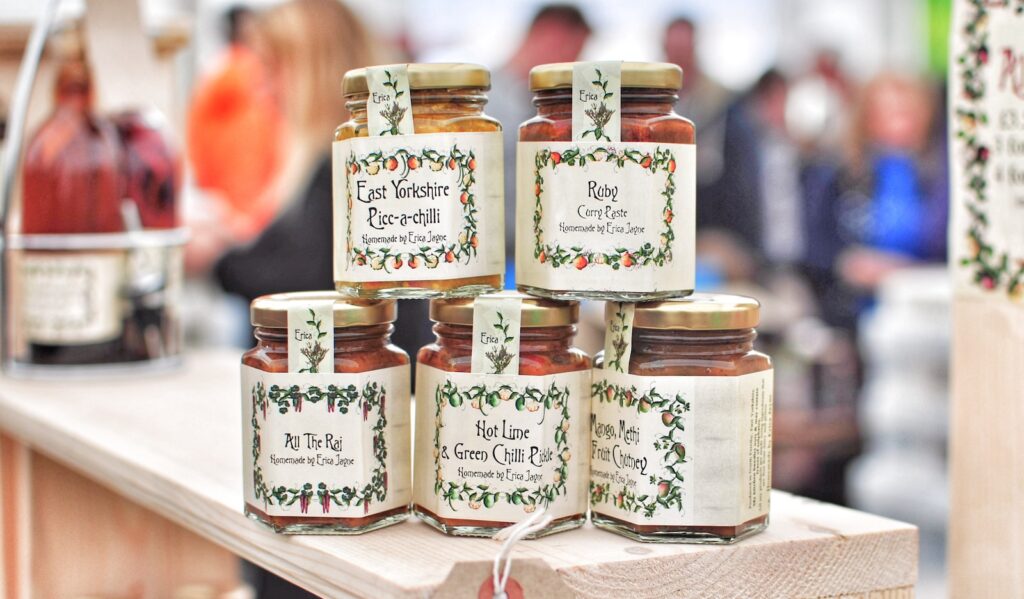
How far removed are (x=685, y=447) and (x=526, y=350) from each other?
0.14 metres

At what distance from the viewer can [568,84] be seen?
35.7 inches

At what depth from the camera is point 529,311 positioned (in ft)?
2.93

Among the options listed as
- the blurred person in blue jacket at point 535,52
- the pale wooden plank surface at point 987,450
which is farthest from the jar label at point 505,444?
the blurred person in blue jacket at point 535,52

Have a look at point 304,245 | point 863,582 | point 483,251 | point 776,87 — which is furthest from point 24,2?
point 776,87

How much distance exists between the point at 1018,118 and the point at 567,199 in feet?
1.97

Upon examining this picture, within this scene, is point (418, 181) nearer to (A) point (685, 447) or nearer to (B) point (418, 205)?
(B) point (418, 205)

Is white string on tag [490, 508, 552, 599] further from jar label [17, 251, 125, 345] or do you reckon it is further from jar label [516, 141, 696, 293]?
jar label [17, 251, 125, 345]

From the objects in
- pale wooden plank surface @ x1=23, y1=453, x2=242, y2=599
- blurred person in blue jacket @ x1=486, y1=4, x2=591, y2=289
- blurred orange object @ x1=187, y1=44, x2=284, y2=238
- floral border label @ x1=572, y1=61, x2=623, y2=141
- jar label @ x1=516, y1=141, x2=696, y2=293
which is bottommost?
pale wooden plank surface @ x1=23, y1=453, x2=242, y2=599

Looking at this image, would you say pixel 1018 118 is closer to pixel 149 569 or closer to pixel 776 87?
pixel 149 569

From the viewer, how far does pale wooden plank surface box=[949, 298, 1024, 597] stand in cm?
127

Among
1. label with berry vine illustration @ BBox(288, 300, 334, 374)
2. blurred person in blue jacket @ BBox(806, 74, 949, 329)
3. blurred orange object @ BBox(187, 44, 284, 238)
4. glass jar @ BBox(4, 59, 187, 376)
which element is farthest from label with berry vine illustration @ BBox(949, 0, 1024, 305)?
blurred person in blue jacket @ BBox(806, 74, 949, 329)

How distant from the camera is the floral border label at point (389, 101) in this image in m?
0.90

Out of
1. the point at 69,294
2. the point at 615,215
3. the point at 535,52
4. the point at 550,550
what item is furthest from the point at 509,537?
the point at 535,52

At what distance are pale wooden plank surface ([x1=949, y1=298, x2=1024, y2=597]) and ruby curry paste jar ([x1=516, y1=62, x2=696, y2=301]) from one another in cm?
53
